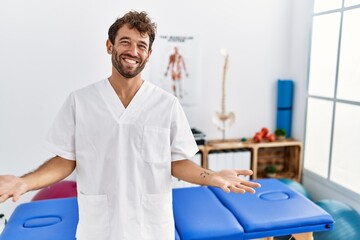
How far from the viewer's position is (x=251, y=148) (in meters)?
2.99

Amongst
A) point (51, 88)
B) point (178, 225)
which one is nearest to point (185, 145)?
point (178, 225)

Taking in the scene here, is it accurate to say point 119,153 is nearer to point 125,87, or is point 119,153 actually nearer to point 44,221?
point 125,87

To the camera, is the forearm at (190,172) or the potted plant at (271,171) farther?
the potted plant at (271,171)

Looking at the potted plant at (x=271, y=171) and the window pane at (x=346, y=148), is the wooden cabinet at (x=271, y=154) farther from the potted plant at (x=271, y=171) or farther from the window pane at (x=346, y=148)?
the window pane at (x=346, y=148)

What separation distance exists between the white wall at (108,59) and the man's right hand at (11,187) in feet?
5.55

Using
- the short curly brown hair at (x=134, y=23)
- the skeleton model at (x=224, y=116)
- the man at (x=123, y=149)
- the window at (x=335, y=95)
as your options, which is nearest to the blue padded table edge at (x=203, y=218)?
the man at (x=123, y=149)

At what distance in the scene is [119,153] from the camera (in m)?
1.23

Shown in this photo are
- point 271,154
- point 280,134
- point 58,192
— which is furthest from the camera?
point 271,154

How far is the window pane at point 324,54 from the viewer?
2.72 m

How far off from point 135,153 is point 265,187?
1044mm

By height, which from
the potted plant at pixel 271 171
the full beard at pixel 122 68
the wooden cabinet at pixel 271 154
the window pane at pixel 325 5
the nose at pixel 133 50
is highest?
the window pane at pixel 325 5

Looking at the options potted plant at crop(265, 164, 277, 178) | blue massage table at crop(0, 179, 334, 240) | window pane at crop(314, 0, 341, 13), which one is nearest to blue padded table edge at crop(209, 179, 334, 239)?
blue massage table at crop(0, 179, 334, 240)

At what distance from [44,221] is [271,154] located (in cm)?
228

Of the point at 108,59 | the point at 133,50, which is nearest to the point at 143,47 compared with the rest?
the point at 133,50
